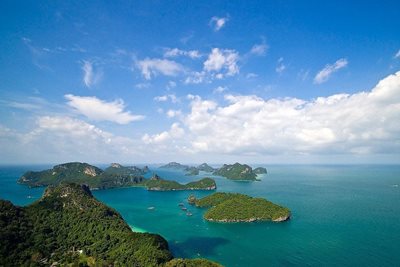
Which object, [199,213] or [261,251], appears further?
[199,213]

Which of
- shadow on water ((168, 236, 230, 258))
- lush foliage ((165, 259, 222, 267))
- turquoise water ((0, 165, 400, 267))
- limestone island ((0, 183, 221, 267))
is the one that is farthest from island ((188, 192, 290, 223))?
lush foliage ((165, 259, 222, 267))

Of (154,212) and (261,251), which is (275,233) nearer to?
(261,251)

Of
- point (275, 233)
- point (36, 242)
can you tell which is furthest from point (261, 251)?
point (36, 242)

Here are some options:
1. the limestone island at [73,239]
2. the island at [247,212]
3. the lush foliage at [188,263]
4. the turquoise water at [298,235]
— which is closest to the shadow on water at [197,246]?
the turquoise water at [298,235]

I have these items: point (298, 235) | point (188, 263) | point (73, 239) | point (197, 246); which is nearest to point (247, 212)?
point (298, 235)

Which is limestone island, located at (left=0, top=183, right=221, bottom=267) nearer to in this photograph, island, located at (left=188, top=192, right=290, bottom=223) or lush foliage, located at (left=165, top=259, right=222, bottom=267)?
lush foliage, located at (left=165, top=259, right=222, bottom=267)

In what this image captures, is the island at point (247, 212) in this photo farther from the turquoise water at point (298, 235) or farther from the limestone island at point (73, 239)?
the limestone island at point (73, 239)

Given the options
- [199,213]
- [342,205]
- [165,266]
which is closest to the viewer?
[165,266]
